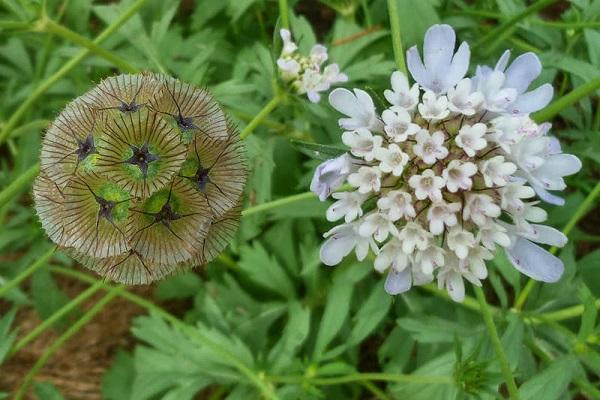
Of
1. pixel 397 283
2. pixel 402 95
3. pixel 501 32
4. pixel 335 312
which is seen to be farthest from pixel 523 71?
pixel 335 312

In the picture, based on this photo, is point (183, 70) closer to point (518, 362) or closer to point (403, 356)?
point (403, 356)

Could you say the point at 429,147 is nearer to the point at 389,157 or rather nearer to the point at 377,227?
the point at 389,157

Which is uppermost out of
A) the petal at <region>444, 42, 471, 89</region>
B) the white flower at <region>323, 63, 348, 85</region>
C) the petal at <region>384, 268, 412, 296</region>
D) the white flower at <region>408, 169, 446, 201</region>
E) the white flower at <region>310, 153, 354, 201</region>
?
the white flower at <region>323, 63, 348, 85</region>

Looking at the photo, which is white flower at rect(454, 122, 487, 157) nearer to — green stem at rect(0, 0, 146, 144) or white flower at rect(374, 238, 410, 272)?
white flower at rect(374, 238, 410, 272)

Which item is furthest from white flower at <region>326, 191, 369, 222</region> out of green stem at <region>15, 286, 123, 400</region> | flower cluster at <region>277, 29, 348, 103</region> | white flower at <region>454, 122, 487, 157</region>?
green stem at <region>15, 286, 123, 400</region>

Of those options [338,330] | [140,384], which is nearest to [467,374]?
[338,330]

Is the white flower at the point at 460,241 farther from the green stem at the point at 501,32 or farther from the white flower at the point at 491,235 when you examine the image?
the green stem at the point at 501,32

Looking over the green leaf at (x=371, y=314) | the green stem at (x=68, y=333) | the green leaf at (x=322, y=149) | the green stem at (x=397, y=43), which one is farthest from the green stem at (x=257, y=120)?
the green stem at (x=68, y=333)
